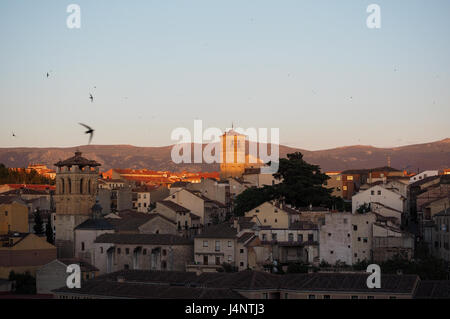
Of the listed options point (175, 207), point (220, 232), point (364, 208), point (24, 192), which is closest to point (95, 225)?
point (175, 207)

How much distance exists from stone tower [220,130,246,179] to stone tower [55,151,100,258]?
44.3 m

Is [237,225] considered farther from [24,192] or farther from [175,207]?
[24,192]

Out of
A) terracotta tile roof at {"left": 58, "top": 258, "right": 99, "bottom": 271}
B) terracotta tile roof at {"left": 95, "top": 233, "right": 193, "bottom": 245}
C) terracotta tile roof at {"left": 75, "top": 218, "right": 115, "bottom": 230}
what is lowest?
terracotta tile roof at {"left": 58, "top": 258, "right": 99, "bottom": 271}

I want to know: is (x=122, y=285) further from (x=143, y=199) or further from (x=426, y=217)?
(x=143, y=199)

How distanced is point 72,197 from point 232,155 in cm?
4893

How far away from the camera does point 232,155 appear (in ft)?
390

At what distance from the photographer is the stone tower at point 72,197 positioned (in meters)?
69.8

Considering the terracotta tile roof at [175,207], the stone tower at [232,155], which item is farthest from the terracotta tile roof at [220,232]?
the stone tower at [232,155]

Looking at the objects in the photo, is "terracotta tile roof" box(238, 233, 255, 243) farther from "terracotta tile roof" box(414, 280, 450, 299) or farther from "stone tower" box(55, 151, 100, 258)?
"terracotta tile roof" box(414, 280, 450, 299)

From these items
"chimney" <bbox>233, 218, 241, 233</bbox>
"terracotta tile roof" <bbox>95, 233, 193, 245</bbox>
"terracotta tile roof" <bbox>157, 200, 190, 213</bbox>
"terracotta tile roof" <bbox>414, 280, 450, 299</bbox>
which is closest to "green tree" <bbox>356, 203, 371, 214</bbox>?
"chimney" <bbox>233, 218, 241, 233</bbox>

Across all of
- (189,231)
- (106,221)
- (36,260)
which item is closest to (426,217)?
(189,231)

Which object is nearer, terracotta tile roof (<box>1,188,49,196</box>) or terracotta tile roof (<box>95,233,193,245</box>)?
terracotta tile roof (<box>95,233,193,245</box>)

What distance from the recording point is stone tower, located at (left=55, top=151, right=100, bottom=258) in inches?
2749

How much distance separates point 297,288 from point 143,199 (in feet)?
161
